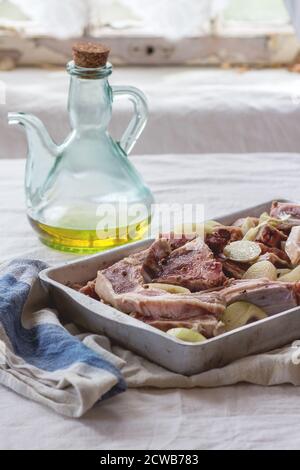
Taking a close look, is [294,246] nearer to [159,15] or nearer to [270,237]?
[270,237]

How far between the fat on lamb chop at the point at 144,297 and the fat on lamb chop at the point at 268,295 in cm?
2

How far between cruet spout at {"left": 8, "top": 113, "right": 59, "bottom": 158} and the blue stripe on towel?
0.93 ft

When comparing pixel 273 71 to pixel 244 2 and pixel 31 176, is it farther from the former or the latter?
pixel 31 176

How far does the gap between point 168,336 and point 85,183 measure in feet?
1.51

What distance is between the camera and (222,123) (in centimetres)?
254

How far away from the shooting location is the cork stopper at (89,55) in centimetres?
126

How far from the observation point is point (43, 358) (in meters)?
1.00

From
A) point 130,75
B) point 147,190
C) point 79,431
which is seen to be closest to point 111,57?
point 130,75

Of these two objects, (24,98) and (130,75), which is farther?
(130,75)

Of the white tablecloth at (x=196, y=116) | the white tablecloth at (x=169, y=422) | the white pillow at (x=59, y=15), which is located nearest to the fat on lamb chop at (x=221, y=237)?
the white tablecloth at (x=169, y=422)

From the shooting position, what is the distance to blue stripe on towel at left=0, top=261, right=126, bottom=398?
957 mm

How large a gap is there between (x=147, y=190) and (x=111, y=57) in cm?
176

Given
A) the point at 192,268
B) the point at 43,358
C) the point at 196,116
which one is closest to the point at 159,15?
the point at 196,116

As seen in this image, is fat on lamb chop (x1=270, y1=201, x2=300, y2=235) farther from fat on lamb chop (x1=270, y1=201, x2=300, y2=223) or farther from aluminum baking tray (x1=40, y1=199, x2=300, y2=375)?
aluminum baking tray (x1=40, y1=199, x2=300, y2=375)
